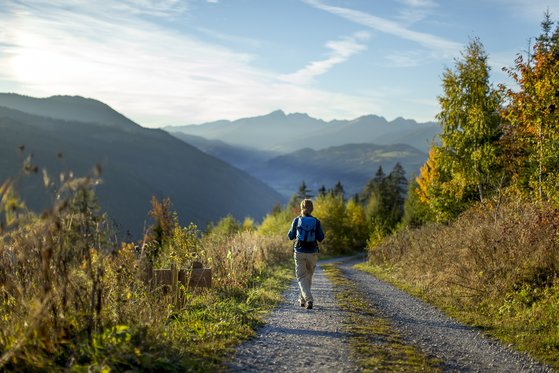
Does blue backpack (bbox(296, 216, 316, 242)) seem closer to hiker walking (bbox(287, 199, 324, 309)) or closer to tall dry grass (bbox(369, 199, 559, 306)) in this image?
hiker walking (bbox(287, 199, 324, 309))

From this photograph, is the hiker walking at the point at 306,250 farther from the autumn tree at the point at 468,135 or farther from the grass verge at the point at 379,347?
Answer: the autumn tree at the point at 468,135

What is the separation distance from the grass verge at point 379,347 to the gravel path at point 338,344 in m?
0.17

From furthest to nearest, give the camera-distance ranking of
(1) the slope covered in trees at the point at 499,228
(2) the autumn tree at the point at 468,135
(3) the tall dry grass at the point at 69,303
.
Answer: (2) the autumn tree at the point at 468,135, (1) the slope covered in trees at the point at 499,228, (3) the tall dry grass at the point at 69,303

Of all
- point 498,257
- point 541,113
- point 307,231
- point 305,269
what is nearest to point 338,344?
point 305,269

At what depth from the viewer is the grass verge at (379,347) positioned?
22.3ft

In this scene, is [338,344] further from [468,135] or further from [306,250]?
[468,135]

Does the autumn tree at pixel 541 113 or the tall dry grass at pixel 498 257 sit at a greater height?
the autumn tree at pixel 541 113

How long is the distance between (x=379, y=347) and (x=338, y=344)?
0.64m

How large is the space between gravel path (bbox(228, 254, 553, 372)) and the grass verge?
0.17 meters

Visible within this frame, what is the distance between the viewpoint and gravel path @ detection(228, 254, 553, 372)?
675 centimetres

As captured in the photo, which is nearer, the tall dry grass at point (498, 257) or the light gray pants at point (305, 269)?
the light gray pants at point (305, 269)

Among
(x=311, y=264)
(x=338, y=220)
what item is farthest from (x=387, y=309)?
(x=338, y=220)

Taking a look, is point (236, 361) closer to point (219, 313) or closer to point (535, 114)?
point (219, 313)

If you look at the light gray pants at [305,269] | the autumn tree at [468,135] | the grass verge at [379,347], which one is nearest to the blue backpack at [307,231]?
the light gray pants at [305,269]
